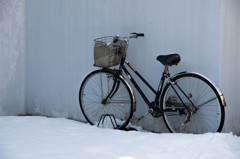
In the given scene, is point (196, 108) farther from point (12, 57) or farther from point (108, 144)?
point (12, 57)

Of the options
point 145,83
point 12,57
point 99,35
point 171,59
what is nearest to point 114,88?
point 145,83

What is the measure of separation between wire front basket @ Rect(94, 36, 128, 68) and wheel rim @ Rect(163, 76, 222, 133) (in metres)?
0.78

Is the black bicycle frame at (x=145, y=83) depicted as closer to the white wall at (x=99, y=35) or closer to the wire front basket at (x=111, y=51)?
the wire front basket at (x=111, y=51)

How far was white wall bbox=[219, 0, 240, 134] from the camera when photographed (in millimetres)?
4227

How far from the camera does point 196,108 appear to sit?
4066 millimetres

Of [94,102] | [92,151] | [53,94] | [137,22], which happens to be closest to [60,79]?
[53,94]

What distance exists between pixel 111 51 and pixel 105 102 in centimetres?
69

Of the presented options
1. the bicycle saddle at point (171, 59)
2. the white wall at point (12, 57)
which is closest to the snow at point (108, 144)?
the bicycle saddle at point (171, 59)

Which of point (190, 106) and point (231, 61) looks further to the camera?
point (231, 61)

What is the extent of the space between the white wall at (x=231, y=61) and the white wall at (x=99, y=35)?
0.48ft

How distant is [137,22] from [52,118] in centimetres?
199

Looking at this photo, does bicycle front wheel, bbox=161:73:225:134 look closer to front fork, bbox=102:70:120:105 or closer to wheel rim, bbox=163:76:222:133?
wheel rim, bbox=163:76:222:133

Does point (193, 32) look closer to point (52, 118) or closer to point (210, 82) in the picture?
point (210, 82)

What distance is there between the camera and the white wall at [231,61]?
13.9 feet
